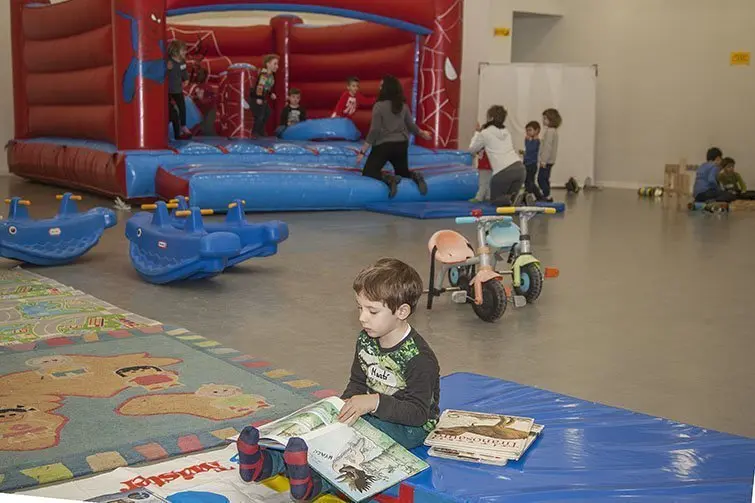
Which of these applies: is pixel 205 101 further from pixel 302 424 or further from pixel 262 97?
pixel 302 424

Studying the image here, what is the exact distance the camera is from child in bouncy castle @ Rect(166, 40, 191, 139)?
29.6ft

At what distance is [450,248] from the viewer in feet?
15.1

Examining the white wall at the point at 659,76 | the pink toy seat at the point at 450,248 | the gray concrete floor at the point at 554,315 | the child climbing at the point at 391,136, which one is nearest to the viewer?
the gray concrete floor at the point at 554,315

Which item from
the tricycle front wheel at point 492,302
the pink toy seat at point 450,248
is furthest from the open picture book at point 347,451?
the pink toy seat at point 450,248

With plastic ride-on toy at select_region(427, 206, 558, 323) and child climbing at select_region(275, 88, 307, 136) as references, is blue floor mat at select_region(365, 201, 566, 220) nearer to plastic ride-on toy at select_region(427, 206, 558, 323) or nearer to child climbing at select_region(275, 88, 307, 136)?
child climbing at select_region(275, 88, 307, 136)

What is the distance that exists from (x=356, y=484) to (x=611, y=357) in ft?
6.44

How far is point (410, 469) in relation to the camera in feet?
7.50

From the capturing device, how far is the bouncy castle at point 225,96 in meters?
8.38

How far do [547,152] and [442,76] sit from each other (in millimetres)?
1561

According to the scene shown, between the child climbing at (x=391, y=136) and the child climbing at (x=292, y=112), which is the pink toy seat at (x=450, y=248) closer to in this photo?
the child climbing at (x=391, y=136)

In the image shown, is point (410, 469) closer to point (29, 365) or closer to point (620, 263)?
point (29, 365)

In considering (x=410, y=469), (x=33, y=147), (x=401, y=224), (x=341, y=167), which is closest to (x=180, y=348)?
(x=410, y=469)

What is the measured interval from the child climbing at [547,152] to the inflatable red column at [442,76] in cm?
107

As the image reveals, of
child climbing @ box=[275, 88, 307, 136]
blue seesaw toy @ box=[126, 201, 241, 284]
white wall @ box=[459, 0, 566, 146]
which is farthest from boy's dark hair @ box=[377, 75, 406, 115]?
white wall @ box=[459, 0, 566, 146]
